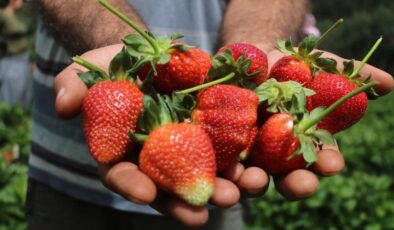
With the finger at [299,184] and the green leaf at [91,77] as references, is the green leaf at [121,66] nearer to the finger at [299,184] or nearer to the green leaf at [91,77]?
the green leaf at [91,77]

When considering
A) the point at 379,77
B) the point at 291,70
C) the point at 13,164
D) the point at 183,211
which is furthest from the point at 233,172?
the point at 13,164

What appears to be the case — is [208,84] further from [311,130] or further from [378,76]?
[378,76]

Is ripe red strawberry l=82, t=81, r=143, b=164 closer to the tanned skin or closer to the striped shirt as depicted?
the tanned skin

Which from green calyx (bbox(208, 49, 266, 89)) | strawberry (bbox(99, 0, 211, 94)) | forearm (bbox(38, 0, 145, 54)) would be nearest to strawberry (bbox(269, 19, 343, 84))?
green calyx (bbox(208, 49, 266, 89))

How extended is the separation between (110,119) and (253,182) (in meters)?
0.34

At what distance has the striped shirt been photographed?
Result: 2.14 meters

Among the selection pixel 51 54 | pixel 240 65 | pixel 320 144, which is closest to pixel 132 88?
pixel 240 65

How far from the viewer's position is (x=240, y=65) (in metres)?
1.58

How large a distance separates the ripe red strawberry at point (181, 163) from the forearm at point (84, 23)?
514mm

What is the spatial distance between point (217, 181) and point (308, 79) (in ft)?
1.39

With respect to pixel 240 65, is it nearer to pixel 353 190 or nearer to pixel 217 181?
pixel 217 181

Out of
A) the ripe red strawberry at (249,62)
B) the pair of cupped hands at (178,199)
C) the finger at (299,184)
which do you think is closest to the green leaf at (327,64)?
the ripe red strawberry at (249,62)

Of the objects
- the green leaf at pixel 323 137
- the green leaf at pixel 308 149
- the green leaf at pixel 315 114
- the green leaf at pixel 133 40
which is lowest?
the green leaf at pixel 308 149

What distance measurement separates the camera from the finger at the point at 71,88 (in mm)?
1462
